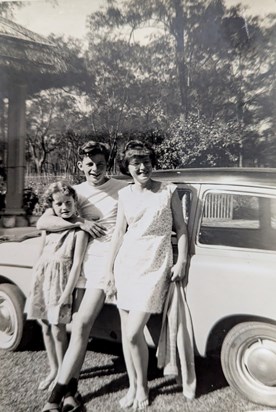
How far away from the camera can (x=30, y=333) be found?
1.96 metres

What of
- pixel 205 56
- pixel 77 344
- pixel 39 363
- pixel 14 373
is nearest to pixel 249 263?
pixel 77 344

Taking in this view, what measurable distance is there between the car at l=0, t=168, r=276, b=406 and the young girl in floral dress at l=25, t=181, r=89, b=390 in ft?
0.64

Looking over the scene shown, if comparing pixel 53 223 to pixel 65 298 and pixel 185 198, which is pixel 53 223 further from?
pixel 185 198

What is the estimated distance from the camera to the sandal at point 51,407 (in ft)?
5.51

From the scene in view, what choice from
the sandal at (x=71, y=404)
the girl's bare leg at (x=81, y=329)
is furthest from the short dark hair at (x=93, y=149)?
the sandal at (x=71, y=404)

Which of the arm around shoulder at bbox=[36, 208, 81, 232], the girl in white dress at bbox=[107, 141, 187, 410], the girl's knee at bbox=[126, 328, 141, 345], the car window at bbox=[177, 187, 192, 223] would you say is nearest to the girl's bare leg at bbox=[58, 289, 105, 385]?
the girl in white dress at bbox=[107, 141, 187, 410]

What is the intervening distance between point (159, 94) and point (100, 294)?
1074 millimetres

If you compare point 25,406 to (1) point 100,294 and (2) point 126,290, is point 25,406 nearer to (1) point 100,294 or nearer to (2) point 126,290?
(1) point 100,294

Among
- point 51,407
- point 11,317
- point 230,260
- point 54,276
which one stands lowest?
point 51,407

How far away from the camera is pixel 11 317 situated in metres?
2.03

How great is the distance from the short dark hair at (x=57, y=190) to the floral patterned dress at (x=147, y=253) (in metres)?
0.31

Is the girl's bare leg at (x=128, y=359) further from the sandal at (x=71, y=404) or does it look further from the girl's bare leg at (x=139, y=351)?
the sandal at (x=71, y=404)

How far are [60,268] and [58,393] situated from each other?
596 mm

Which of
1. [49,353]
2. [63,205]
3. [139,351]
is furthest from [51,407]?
[63,205]
